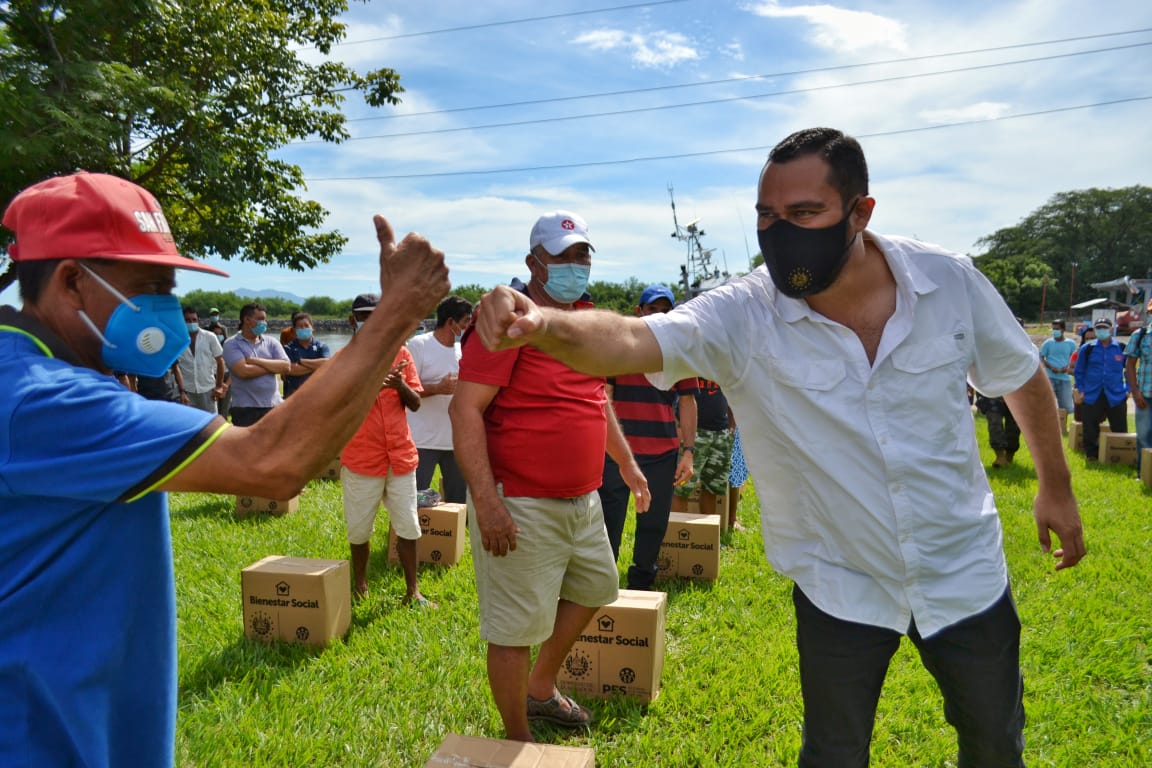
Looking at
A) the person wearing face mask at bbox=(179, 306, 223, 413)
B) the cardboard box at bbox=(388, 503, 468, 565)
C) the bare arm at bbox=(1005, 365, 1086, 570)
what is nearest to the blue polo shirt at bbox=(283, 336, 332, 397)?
the person wearing face mask at bbox=(179, 306, 223, 413)

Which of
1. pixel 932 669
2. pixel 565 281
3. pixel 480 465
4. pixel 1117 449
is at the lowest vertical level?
pixel 1117 449

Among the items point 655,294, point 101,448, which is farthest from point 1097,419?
point 101,448

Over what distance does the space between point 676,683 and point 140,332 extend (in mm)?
3184

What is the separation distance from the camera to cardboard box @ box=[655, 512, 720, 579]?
5.39m

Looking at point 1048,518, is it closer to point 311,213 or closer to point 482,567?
point 482,567

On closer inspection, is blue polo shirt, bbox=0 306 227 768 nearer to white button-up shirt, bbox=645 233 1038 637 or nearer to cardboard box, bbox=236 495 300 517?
white button-up shirt, bbox=645 233 1038 637

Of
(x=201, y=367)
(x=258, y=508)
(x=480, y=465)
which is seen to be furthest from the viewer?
(x=201, y=367)

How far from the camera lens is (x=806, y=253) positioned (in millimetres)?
2166

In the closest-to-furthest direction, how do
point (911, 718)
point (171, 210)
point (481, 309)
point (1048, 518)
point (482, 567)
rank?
point (481, 309)
point (1048, 518)
point (482, 567)
point (911, 718)
point (171, 210)

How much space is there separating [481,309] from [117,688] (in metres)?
1.10

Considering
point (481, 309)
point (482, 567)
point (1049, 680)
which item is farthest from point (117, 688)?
point (1049, 680)

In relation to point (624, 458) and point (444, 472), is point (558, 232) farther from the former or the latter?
point (444, 472)

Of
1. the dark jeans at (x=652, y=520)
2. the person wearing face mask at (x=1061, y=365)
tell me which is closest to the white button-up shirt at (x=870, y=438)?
the dark jeans at (x=652, y=520)

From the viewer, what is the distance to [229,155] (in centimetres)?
1264
